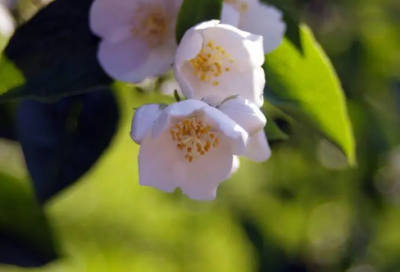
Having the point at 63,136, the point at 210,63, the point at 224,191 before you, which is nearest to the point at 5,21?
the point at 63,136

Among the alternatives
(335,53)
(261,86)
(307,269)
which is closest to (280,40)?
(261,86)

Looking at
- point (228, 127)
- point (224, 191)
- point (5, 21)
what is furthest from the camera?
point (224, 191)

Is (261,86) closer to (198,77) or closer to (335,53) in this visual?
(198,77)

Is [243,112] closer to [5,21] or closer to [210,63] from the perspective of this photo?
[210,63]

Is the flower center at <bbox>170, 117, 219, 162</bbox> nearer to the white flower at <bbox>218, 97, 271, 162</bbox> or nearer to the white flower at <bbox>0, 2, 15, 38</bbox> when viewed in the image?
the white flower at <bbox>218, 97, 271, 162</bbox>

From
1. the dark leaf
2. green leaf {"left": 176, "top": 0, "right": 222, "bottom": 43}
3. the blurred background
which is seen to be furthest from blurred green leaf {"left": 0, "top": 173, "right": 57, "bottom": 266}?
green leaf {"left": 176, "top": 0, "right": 222, "bottom": 43}

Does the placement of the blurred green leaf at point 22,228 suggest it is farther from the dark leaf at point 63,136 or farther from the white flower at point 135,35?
the white flower at point 135,35
